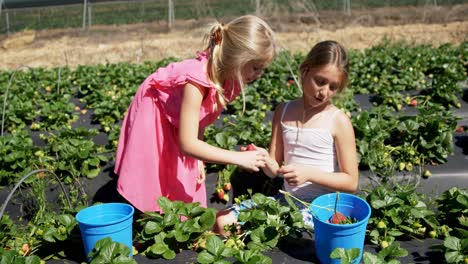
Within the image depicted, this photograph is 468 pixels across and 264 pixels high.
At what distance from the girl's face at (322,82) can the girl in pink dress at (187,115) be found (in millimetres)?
281

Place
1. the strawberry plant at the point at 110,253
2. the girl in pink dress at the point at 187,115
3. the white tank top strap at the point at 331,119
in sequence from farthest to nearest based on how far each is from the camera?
the white tank top strap at the point at 331,119 → the girl in pink dress at the point at 187,115 → the strawberry plant at the point at 110,253

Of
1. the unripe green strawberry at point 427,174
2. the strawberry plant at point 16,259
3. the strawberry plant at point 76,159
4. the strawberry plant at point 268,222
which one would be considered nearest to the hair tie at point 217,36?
the strawberry plant at point 268,222

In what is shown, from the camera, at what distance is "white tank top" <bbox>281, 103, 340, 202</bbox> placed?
253 cm

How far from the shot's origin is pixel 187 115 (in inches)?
89.6

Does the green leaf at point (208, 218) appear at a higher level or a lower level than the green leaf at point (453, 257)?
higher

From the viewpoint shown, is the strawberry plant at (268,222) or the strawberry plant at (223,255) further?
the strawberry plant at (268,222)

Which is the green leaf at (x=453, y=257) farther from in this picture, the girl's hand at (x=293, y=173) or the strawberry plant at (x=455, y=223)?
the girl's hand at (x=293, y=173)

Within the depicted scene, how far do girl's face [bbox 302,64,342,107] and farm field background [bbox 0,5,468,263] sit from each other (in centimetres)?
55

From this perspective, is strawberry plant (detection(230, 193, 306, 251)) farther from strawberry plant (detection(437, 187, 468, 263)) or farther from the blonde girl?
strawberry plant (detection(437, 187, 468, 263))

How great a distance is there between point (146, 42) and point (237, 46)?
1166 centimetres

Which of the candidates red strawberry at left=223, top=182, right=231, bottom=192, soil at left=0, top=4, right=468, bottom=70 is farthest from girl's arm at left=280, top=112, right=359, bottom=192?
soil at left=0, top=4, right=468, bottom=70

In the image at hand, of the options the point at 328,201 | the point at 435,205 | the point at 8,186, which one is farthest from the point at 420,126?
the point at 8,186

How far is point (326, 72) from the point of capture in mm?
2383

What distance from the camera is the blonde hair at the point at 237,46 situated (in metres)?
2.17
